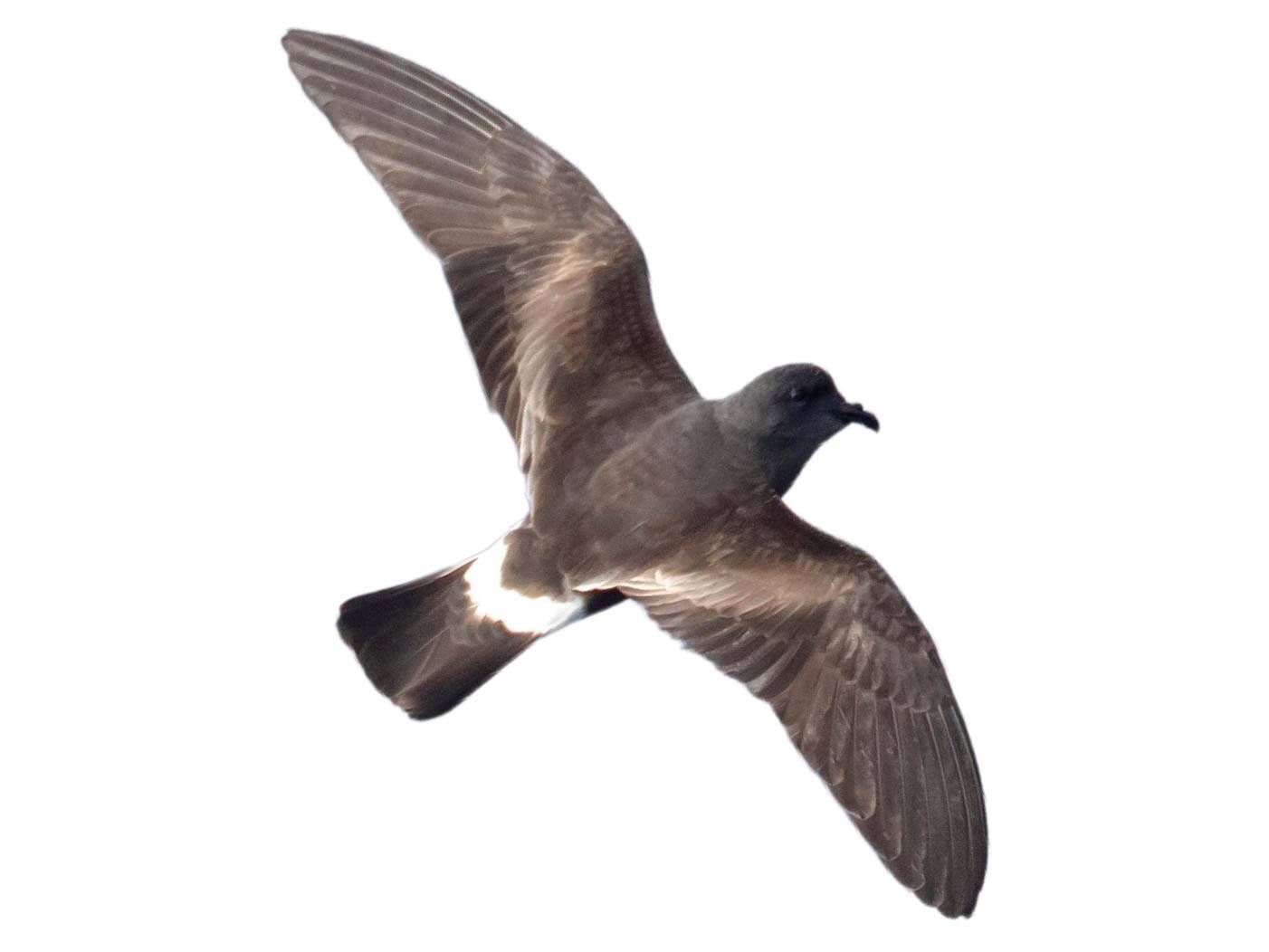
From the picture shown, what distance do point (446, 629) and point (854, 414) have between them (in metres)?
1.18

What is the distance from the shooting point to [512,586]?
5336mm

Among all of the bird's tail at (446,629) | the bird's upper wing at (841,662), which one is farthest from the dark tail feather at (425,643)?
the bird's upper wing at (841,662)

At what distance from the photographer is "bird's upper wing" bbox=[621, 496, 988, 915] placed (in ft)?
16.7

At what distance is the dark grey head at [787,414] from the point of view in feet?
17.4

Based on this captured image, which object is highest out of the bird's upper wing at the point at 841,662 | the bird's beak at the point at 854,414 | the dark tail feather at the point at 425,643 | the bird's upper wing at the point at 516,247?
the bird's upper wing at the point at 516,247

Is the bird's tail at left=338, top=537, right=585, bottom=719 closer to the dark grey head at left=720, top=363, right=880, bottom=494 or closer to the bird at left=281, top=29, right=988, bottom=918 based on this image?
the bird at left=281, top=29, right=988, bottom=918

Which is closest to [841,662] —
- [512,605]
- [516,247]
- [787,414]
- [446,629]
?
[787,414]

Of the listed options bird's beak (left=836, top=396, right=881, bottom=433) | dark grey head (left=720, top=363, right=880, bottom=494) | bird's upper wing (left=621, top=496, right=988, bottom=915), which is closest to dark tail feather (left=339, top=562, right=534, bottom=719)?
bird's upper wing (left=621, top=496, right=988, bottom=915)

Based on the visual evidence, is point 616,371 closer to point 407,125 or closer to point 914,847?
point 407,125

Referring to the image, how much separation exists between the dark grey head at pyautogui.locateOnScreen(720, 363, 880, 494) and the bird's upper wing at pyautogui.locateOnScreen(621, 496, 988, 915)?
17 centimetres

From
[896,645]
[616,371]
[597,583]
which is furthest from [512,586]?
[896,645]

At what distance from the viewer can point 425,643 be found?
17.6 ft

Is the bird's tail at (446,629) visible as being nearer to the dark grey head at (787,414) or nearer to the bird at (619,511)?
the bird at (619,511)

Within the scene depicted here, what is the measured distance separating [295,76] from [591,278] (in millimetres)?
973
